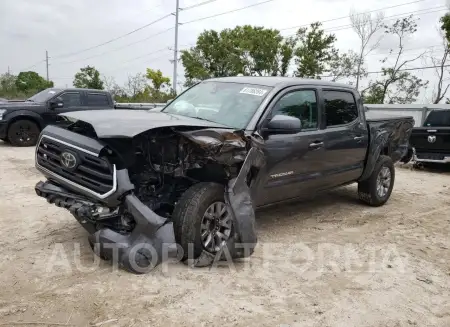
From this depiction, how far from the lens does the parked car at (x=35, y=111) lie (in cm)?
1175

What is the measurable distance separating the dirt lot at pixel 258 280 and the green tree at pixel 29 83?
130 ft

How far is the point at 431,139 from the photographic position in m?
10.3

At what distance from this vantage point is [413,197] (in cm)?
746

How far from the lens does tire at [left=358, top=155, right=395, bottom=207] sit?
639cm

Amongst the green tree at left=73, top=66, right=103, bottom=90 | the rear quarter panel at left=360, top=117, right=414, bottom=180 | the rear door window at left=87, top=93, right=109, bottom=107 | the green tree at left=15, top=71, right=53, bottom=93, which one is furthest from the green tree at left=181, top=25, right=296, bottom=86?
the rear quarter panel at left=360, top=117, right=414, bottom=180

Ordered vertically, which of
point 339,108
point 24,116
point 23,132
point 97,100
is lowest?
point 23,132

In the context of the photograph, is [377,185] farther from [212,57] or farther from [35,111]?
[212,57]

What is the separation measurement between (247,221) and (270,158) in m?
0.80

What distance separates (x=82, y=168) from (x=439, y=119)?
1006 centimetres

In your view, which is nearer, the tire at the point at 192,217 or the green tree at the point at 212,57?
the tire at the point at 192,217

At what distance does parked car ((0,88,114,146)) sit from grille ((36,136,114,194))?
7933 millimetres

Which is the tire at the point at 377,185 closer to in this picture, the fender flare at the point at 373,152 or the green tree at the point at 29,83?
the fender flare at the point at 373,152

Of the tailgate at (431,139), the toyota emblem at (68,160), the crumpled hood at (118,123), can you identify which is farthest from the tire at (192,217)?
the tailgate at (431,139)

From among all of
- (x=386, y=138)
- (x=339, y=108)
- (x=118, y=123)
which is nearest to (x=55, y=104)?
(x=339, y=108)
